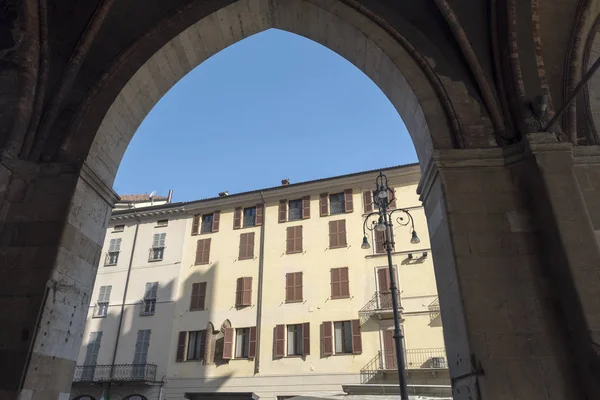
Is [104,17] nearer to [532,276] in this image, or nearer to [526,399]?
[532,276]

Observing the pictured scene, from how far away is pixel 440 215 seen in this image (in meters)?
4.45

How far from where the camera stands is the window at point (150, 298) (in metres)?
19.7

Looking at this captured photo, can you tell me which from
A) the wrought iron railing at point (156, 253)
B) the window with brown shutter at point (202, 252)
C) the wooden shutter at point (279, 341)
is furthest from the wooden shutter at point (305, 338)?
the wrought iron railing at point (156, 253)

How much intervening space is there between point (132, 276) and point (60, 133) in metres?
17.2

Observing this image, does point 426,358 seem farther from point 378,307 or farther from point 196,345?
point 196,345

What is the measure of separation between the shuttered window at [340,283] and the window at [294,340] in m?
2.05

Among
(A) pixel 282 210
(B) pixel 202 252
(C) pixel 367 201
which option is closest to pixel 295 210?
(A) pixel 282 210

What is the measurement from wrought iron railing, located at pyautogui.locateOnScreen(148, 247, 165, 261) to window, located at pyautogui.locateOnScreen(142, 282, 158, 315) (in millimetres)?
1279

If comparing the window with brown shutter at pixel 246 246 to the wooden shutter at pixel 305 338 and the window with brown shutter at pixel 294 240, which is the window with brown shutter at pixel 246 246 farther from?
the wooden shutter at pixel 305 338

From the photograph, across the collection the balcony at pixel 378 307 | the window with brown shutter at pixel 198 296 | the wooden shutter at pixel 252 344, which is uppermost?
the window with brown shutter at pixel 198 296

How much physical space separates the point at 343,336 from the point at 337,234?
14.0 feet

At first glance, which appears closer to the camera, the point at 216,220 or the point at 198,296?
the point at 198,296

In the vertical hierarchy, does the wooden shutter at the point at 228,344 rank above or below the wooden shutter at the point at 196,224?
below

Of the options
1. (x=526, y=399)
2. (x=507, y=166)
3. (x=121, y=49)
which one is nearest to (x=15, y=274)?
(x=121, y=49)
